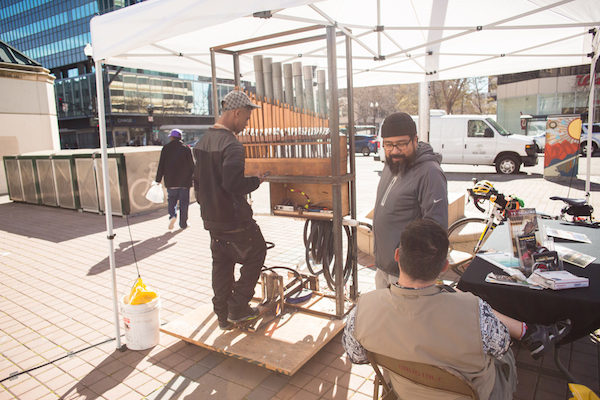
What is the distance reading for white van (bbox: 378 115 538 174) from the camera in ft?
50.2

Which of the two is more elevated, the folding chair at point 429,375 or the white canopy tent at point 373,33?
the white canopy tent at point 373,33

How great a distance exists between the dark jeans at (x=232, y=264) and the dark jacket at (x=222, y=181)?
0.11m

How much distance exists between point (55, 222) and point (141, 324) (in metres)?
7.53

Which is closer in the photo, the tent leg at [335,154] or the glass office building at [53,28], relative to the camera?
the tent leg at [335,154]

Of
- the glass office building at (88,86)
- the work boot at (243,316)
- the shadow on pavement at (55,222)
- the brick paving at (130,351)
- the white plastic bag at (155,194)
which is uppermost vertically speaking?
the glass office building at (88,86)

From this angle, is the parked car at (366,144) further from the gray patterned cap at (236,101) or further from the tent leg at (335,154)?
the gray patterned cap at (236,101)

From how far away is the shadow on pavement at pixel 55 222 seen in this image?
8.73 metres

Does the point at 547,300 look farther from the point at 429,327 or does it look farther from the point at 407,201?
the point at 429,327

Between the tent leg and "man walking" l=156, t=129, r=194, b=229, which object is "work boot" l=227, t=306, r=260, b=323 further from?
"man walking" l=156, t=129, r=194, b=229

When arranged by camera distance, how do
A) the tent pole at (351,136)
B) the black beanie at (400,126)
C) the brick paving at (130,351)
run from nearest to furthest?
the black beanie at (400,126)
the brick paving at (130,351)
the tent pole at (351,136)

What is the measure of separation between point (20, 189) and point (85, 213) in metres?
3.91

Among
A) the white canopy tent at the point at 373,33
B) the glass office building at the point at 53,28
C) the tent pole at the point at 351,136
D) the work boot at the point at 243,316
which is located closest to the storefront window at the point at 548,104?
the white canopy tent at the point at 373,33

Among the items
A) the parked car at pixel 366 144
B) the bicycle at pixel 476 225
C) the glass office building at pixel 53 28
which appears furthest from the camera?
the glass office building at pixel 53 28

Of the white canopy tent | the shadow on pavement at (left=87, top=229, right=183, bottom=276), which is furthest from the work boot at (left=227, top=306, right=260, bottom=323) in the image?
the shadow on pavement at (left=87, top=229, right=183, bottom=276)
